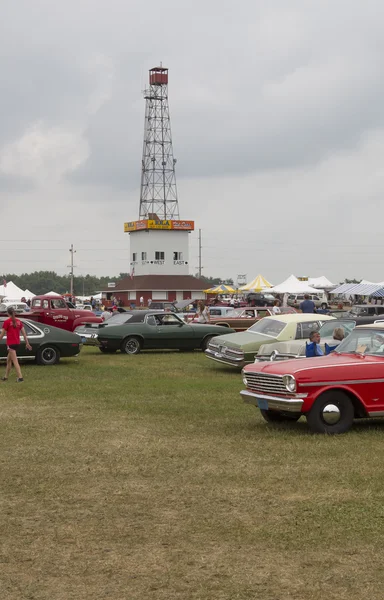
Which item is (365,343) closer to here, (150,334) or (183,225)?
(150,334)

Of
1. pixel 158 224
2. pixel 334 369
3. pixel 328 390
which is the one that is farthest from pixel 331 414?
pixel 158 224

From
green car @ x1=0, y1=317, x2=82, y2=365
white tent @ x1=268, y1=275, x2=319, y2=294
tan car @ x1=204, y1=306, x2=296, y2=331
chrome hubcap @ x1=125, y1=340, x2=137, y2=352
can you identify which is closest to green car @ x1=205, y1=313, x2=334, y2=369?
green car @ x1=0, y1=317, x2=82, y2=365

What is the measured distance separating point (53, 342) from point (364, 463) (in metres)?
13.6

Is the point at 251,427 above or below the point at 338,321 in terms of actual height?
below

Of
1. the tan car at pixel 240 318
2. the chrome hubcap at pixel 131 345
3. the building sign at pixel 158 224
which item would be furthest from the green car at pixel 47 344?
the building sign at pixel 158 224

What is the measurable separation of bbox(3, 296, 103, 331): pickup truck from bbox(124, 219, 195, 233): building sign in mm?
65827

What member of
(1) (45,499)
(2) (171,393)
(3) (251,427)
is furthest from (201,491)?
(2) (171,393)

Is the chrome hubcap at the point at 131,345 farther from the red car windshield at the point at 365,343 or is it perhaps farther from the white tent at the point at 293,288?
the white tent at the point at 293,288

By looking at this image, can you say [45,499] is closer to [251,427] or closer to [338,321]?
[251,427]

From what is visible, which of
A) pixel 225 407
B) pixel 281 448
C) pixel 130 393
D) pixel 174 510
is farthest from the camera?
pixel 130 393

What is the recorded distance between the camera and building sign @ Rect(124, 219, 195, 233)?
9806cm

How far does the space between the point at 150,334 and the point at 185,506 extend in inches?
712

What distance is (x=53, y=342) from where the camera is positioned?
21578 mm

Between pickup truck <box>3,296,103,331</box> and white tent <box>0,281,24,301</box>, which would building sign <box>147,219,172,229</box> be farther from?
pickup truck <box>3,296,103,331</box>
